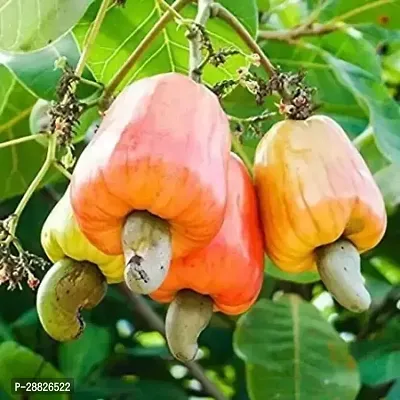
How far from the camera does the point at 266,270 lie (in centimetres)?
137

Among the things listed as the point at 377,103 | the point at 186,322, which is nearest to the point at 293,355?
the point at 377,103

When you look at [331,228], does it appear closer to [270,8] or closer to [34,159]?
[34,159]

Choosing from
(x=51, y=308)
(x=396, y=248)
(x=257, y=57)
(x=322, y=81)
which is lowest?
(x=396, y=248)

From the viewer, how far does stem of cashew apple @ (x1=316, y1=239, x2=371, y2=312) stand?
2.87ft

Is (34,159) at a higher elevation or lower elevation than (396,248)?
higher

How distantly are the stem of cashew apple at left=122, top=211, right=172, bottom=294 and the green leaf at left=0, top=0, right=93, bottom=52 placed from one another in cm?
23

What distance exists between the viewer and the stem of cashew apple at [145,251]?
0.77 metres

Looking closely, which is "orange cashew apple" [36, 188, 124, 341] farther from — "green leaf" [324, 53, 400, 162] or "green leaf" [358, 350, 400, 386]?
"green leaf" [358, 350, 400, 386]

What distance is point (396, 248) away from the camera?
5.54 ft

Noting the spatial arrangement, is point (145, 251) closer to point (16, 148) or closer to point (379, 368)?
point (16, 148)

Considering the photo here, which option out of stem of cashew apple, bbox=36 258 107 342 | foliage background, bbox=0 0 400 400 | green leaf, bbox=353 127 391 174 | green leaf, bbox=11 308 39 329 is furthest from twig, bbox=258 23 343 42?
stem of cashew apple, bbox=36 258 107 342

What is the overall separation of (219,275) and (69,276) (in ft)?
0.44

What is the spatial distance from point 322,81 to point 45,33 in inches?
27.4

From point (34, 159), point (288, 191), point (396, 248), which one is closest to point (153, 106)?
point (288, 191)
